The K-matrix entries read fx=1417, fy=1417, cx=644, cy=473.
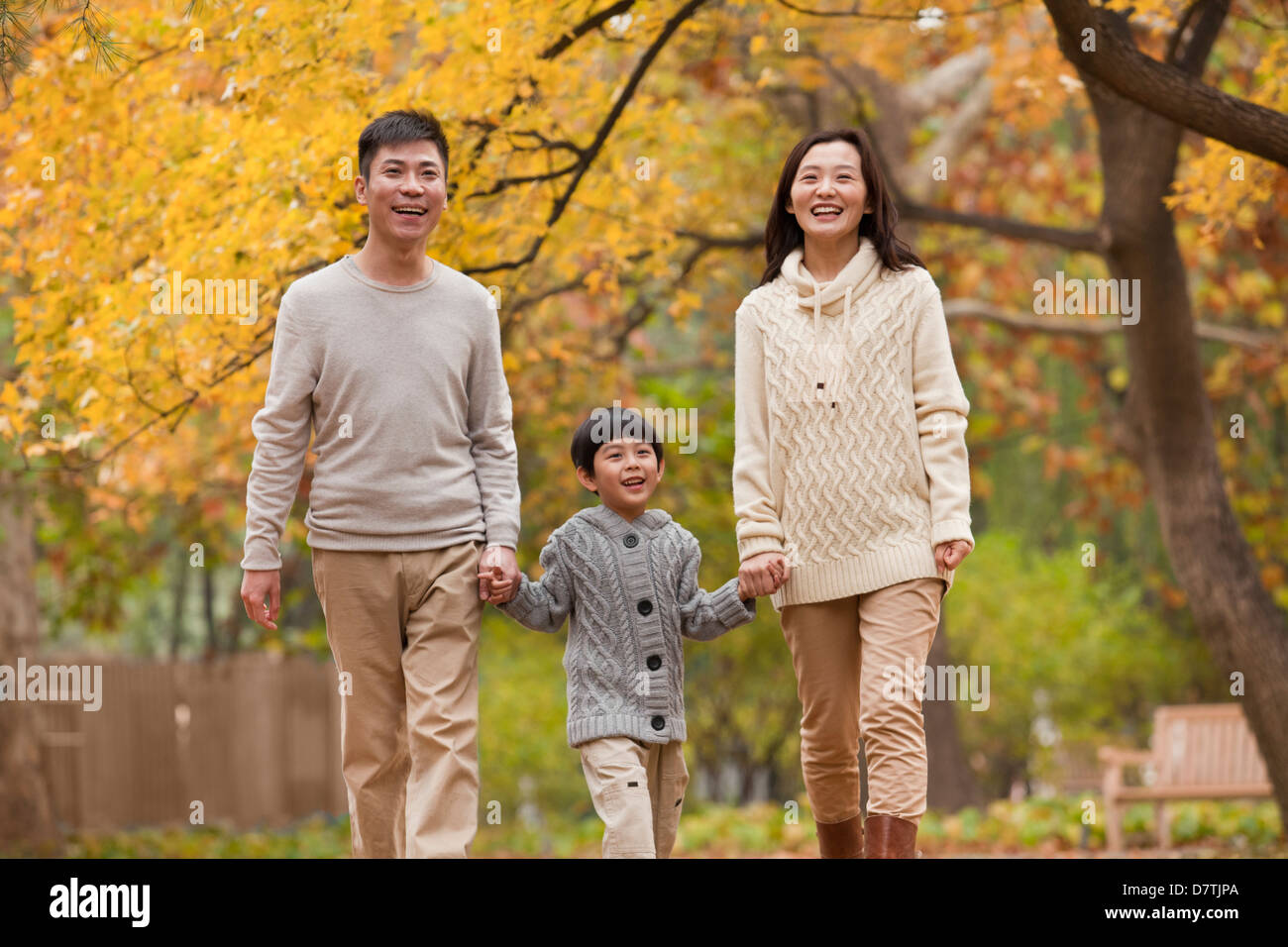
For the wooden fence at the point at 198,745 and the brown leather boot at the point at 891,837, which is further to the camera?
the wooden fence at the point at 198,745

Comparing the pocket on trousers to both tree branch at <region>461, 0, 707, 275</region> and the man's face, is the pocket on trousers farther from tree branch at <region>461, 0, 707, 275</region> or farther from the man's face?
tree branch at <region>461, 0, 707, 275</region>

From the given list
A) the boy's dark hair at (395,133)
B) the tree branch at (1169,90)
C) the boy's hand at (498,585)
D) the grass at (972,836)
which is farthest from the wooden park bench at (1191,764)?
the boy's dark hair at (395,133)

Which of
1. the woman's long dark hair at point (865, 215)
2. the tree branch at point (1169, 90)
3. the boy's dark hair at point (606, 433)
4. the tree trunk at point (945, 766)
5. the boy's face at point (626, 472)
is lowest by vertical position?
the tree trunk at point (945, 766)

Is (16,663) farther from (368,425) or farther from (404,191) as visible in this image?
(404,191)

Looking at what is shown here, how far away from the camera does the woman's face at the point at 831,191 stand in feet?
12.2

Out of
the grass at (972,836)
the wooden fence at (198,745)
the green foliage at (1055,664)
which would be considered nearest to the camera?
the grass at (972,836)

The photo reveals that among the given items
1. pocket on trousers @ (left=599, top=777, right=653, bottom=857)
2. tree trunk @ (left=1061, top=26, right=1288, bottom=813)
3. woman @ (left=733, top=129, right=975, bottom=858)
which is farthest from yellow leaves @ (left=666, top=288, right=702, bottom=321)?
pocket on trousers @ (left=599, top=777, right=653, bottom=857)

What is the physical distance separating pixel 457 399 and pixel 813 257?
1.04 meters

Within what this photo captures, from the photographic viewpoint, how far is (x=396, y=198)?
360 cm

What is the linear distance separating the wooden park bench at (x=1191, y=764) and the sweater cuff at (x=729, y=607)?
19.2 feet

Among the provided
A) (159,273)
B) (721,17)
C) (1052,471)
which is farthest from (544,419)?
(1052,471)

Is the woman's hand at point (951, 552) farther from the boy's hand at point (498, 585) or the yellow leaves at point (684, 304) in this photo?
the yellow leaves at point (684, 304)

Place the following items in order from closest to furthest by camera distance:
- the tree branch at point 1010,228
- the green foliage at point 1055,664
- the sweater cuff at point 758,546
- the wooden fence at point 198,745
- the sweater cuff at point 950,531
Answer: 1. the sweater cuff at point 950,531
2. the sweater cuff at point 758,546
3. the tree branch at point 1010,228
4. the wooden fence at point 198,745
5. the green foliage at point 1055,664

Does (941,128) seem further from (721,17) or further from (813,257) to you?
(813,257)
